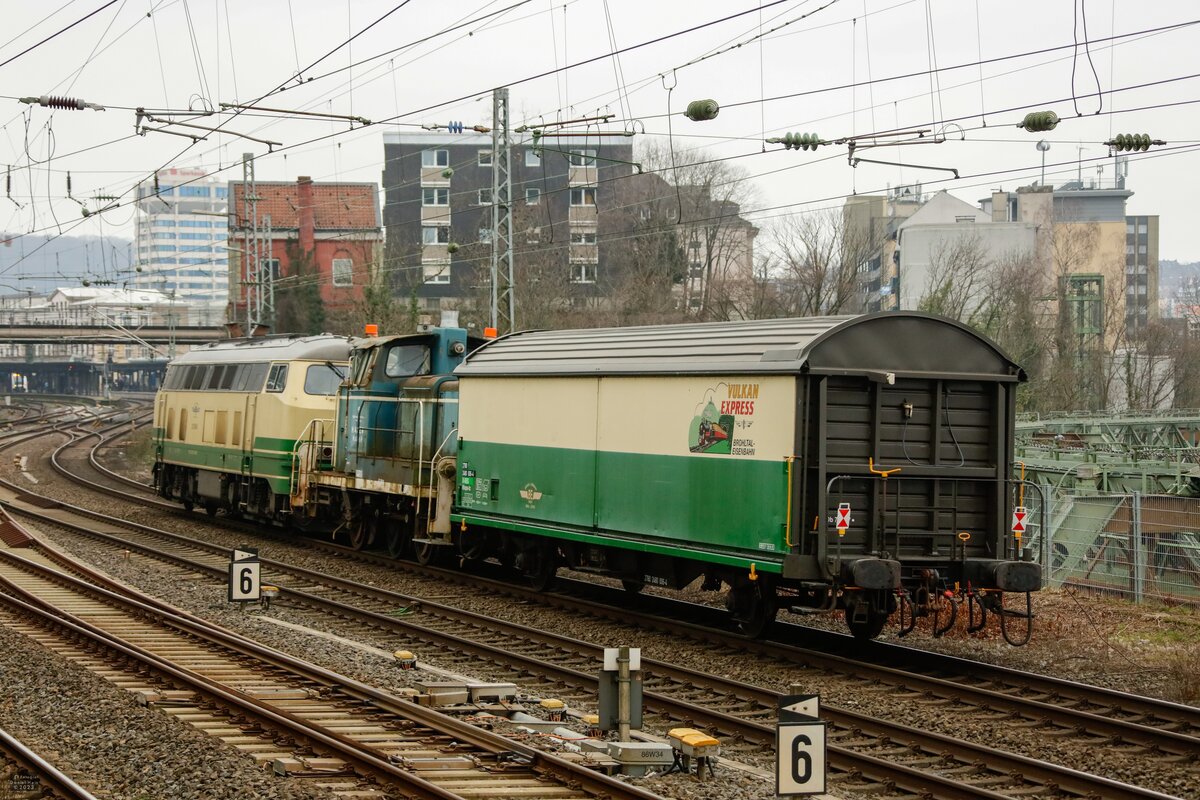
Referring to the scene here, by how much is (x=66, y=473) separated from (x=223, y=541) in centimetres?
1734

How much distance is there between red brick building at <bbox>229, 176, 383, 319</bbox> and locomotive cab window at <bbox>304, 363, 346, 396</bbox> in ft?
137

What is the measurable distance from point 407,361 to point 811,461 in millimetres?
10492

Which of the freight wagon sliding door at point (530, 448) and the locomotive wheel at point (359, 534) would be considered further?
the locomotive wheel at point (359, 534)

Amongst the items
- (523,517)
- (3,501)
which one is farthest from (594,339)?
(3,501)

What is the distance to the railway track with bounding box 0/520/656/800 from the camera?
29.3 feet

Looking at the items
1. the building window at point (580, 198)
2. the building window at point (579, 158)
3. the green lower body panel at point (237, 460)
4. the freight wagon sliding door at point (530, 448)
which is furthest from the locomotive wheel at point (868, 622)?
the building window at point (580, 198)

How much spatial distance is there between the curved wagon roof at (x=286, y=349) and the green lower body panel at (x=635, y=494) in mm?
7532

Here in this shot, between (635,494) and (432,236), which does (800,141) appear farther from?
(432,236)

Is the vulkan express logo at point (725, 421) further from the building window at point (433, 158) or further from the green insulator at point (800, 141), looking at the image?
the building window at point (433, 158)

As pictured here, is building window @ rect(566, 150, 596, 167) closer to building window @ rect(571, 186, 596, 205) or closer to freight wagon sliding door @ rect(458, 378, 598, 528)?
building window @ rect(571, 186, 596, 205)

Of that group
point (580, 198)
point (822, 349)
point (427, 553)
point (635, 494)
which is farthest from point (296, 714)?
point (580, 198)

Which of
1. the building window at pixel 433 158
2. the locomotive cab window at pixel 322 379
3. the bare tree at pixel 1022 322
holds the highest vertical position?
the building window at pixel 433 158

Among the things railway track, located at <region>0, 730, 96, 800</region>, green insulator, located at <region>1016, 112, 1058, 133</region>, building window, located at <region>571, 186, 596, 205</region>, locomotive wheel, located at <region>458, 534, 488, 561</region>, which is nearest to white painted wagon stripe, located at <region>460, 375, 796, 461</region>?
locomotive wheel, located at <region>458, 534, 488, 561</region>

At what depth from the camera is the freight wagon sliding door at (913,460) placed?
1311 cm
